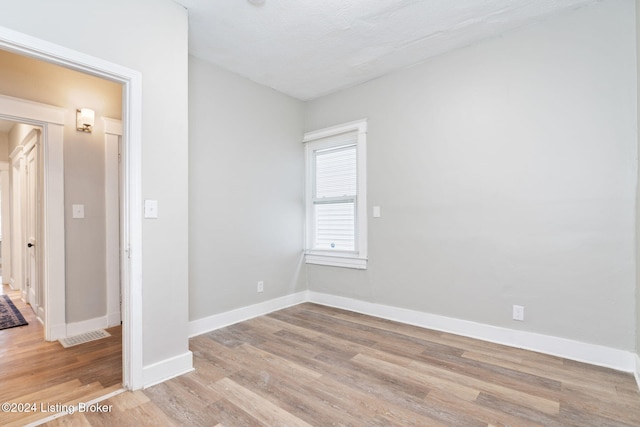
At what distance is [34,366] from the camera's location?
7.70ft

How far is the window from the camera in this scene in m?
3.70

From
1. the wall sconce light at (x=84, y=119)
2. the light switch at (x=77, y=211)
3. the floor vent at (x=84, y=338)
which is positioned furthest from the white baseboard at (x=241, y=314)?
the wall sconce light at (x=84, y=119)

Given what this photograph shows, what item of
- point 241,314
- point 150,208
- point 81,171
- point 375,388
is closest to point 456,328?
point 375,388

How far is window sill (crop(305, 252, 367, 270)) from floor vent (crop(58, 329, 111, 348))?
233 cm

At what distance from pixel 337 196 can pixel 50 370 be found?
3112mm

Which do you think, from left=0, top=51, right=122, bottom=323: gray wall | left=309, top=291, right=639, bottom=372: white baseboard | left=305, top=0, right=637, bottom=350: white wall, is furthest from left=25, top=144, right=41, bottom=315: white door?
left=305, top=0, right=637, bottom=350: white wall

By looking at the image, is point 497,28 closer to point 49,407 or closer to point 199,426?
point 199,426

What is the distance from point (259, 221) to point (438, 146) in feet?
7.01

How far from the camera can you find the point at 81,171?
308 centimetres

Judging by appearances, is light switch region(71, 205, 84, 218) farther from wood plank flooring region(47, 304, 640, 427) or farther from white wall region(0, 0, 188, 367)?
wood plank flooring region(47, 304, 640, 427)

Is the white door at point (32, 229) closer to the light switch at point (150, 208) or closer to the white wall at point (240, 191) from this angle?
the white wall at point (240, 191)

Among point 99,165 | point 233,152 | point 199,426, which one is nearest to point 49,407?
point 199,426

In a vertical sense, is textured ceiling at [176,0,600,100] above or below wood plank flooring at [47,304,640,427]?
above

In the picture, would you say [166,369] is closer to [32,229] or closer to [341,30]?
[341,30]
